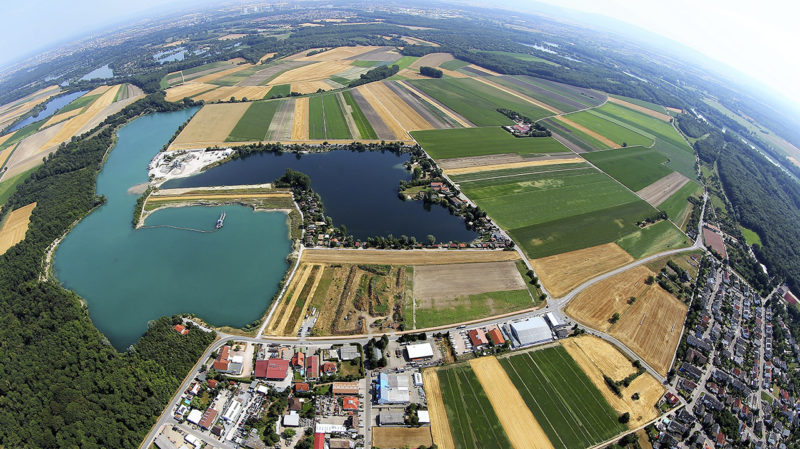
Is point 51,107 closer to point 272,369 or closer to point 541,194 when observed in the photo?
point 272,369

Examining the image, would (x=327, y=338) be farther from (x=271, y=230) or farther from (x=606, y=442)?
(x=606, y=442)

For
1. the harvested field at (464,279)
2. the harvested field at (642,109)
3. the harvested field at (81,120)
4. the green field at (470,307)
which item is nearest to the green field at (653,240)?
the harvested field at (464,279)

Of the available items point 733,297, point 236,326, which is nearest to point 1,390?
point 236,326

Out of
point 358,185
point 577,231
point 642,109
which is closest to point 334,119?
point 358,185

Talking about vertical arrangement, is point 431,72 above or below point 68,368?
above

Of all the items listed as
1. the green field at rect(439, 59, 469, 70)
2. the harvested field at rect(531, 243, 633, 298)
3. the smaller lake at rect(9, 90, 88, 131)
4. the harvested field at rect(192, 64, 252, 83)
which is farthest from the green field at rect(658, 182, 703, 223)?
the smaller lake at rect(9, 90, 88, 131)
